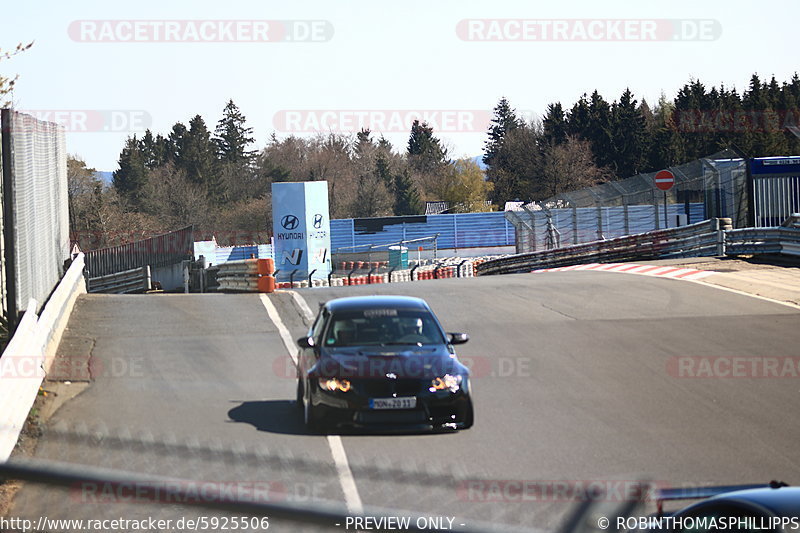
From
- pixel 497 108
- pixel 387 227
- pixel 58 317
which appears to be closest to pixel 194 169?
pixel 387 227

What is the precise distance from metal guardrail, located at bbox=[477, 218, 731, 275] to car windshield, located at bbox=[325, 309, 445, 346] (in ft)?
60.8

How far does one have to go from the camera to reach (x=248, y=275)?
2448 cm

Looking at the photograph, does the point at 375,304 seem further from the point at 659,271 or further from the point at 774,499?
the point at 659,271

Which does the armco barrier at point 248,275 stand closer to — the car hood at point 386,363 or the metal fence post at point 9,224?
the metal fence post at point 9,224

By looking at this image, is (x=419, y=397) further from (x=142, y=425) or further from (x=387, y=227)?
(x=387, y=227)

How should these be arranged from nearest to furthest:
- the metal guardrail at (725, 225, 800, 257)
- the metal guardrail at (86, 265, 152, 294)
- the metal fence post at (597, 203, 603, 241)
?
the metal guardrail at (725, 225, 800, 257), the metal guardrail at (86, 265, 152, 294), the metal fence post at (597, 203, 603, 241)

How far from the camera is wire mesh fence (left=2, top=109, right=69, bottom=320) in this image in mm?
12375

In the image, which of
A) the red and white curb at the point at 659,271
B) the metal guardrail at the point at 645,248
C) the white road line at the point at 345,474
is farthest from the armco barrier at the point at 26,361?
the metal guardrail at the point at 645,248

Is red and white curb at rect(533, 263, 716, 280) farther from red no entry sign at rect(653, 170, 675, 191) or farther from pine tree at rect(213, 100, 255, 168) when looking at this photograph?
pine tree at rect(213, 100, 255, 168)

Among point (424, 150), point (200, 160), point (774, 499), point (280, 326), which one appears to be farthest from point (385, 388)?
point (424, 150)

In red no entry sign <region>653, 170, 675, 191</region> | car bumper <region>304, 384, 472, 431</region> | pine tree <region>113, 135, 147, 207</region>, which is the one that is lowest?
car bumper <region>304, 384, 472, 431</region>

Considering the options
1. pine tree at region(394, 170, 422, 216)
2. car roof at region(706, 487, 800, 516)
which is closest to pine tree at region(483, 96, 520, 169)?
pine tree at region(394, 170, 422, 216)

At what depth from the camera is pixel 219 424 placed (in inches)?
396

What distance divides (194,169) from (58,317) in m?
104
